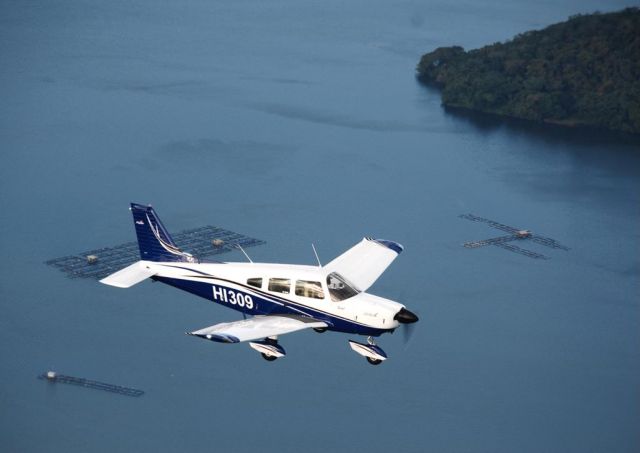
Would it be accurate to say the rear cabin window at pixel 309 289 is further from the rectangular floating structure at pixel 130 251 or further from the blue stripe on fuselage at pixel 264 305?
the rectangular floating structure at pixel 130 251

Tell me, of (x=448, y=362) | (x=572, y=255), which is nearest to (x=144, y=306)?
(x=448, y=362)

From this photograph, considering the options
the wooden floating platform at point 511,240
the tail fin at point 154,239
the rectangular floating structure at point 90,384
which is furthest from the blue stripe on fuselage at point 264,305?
the wooden floating platform at point 511,240

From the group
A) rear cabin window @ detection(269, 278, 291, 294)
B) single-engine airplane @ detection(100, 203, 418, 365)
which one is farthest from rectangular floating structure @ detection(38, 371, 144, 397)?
rear cabin window @ detection(269, 278, 291, 294)

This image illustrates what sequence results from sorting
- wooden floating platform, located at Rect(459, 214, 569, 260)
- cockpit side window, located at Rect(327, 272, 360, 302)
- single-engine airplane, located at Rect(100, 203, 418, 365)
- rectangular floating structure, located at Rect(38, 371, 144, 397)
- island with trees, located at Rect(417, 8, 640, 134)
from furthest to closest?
island with trees, located at Rect(417, 8, 640, 134) → wooden floating platform, located at Rect(459, 214, 569, 260) → rectangular floating structure, located at Rect(38, 371, 144, 397) → cockpit side window, located at Rect(327, 272, 360, 302) → single-engine airplane, located at Rect(100, 203, 418, 365)

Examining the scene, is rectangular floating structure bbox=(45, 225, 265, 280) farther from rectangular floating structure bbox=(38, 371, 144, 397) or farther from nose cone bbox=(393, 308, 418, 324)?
nose cone bbox=(393, 308, 418, 324)

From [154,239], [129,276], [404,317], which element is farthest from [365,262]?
[129,276]

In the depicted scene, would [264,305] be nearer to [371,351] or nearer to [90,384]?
[371,351]
